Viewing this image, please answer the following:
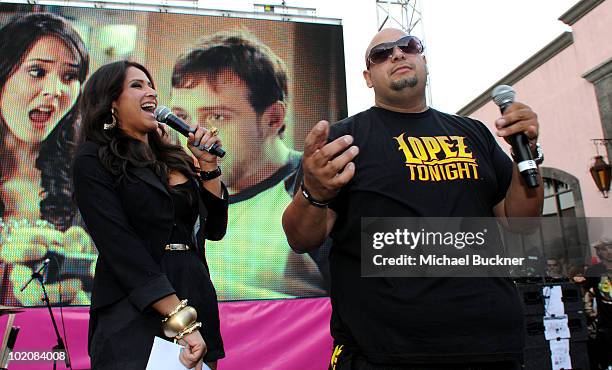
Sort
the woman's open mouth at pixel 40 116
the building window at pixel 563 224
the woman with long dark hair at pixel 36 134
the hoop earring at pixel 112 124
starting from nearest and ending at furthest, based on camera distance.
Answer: the hoop earring at pixel 112 124, the woman with long dark hair at pixel 36 134, the woman's open mouth at pixel 40 116, the building window at pixel 563 224

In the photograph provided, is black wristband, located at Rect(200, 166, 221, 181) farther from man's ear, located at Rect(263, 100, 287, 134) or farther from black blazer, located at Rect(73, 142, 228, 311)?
man's ear, located at Rect(263, 100, 287, 134)

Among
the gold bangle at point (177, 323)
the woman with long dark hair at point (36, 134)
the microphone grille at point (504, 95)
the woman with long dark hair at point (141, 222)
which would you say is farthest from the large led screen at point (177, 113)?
the microphone grille at point (504, 95)

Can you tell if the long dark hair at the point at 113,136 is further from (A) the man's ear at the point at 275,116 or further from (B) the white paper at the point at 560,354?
(B) the white paper at the point at 560,354

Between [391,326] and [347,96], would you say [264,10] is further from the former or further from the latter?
[391,326]

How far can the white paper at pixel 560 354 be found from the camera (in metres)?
4.71

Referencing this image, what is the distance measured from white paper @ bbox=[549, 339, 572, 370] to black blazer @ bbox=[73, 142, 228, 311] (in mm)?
4524

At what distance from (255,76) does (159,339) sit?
13.0ft

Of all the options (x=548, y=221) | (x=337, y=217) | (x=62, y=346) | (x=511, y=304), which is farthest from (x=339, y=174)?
(x=548, y=221)

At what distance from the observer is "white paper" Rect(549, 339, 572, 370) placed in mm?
4715

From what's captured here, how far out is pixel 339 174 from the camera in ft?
3.96

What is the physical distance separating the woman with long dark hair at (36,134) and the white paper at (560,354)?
4491mm

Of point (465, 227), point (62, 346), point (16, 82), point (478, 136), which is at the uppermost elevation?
point (16, 82)

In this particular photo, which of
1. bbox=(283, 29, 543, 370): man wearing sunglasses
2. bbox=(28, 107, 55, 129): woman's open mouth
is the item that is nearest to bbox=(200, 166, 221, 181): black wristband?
bbox=(283, 29, 543, 370): man wearing sunglasses

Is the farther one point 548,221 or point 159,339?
point 548,221
